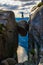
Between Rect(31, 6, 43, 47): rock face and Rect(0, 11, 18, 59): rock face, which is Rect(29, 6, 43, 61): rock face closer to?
Rect(31, 6, 43, 47): rock face

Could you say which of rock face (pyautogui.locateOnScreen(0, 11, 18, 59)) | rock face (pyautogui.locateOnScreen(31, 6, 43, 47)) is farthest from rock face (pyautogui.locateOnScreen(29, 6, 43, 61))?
rock face (pyautogui.locateOnScreen(0, 11, 18, 59))

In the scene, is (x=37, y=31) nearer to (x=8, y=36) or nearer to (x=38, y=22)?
(x=38, y=22)

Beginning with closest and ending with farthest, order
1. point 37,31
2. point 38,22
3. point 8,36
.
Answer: point 37,31 < point 38,22 < point 8,36

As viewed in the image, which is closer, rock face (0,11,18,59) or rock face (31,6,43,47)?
rock face (31,6,43,47)

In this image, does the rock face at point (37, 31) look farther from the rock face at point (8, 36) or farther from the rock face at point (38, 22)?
the rock face at point (8, 36)

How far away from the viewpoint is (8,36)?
7.27 metres

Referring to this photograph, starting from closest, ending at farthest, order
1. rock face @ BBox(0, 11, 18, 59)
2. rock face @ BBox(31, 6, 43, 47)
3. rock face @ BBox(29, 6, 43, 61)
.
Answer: rock face @ BBox(29, 6, 43, 61)
rock face @ BBox(31, 6, 43, 47)
rock face @ BBox(0, 11, 18, 59)

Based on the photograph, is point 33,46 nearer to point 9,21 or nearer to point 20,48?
point 9,21

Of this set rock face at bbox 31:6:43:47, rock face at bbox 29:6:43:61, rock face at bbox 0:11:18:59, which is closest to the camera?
rock face at bbox 29:6:43:61

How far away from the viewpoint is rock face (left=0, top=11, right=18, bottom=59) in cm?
700

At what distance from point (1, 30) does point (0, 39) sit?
36 cm

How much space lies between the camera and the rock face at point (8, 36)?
276 inches

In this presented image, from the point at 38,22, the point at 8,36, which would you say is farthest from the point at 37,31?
the point at 8,36

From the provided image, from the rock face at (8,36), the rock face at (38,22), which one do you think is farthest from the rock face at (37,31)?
the rock face at (8,36)
